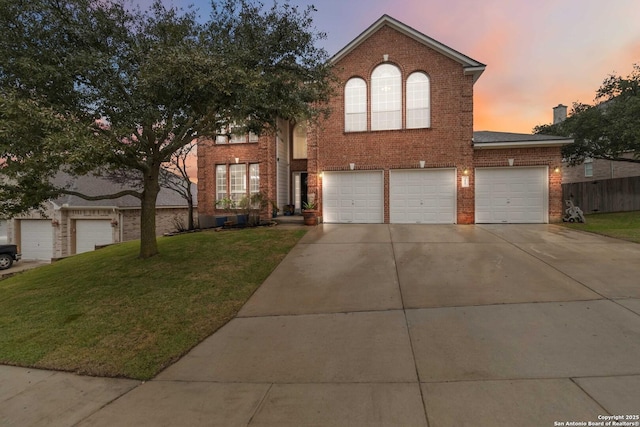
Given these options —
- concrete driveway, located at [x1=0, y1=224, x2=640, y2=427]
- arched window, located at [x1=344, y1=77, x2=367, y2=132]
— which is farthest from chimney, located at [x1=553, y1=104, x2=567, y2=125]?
concrete driveway, located at [x1=0, y1=224, x2=640, y2=427]

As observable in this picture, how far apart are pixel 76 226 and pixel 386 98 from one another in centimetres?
1990

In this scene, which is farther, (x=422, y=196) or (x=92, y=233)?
(x=92, y=233)

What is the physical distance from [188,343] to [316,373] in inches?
81.6

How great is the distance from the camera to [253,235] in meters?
11.6

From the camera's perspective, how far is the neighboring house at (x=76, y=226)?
→ 62.6ft

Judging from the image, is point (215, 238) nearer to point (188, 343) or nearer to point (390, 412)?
point (188, 343)

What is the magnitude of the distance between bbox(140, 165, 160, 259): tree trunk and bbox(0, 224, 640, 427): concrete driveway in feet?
13.9

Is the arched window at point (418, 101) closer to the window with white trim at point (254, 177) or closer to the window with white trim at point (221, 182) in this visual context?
the window with white trim at point (254, 177)

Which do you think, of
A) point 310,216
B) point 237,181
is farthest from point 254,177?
point 310,216

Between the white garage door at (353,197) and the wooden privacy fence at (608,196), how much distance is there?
1354 cm

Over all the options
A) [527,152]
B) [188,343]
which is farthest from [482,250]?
[188,343]

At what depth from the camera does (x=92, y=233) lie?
19594 mm

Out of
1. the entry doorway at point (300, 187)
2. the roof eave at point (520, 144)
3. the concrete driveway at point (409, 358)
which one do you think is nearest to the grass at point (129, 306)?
the concrete driveway at point (409, 358)

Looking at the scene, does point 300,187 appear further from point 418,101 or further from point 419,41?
point 419,41
